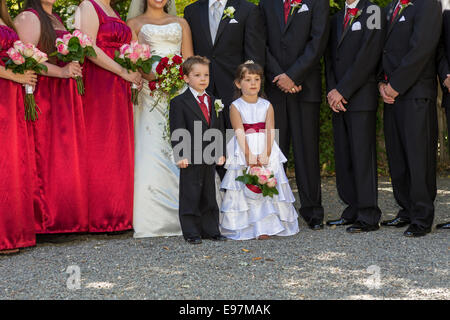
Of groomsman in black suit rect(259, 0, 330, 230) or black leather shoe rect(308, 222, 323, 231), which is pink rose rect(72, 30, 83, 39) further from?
black leather shoe rect(308, 222, 323, 231)

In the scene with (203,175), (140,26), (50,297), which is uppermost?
(140,26)

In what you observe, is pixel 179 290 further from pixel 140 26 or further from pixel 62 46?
pixel 140 26

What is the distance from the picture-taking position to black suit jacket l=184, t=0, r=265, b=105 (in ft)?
20.2

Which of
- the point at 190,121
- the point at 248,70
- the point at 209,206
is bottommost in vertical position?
the point at 209,206

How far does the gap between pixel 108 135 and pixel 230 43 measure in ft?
5.41

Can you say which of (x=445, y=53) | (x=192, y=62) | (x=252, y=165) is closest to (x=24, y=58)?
(x=192, y=62)

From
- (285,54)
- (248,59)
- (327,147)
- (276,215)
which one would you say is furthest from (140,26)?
(327,147)

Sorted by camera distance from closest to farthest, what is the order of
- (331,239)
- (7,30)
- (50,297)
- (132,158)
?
(50,297)
(7,30)
(331,239)
(132,158)

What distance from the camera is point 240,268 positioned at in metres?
4.64

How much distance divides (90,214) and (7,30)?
200cm

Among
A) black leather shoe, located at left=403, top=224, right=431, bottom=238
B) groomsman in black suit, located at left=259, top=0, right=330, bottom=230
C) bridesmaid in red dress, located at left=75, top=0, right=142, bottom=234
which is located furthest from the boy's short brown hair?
black leather shoe, located at left=403, top=224, right=431, bottom=238

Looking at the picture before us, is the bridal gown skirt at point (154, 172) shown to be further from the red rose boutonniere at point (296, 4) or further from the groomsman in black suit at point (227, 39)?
the red rose boutonniere at point (296, 4)

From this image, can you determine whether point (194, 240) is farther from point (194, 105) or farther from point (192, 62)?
point (192, 62)

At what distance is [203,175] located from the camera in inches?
226
